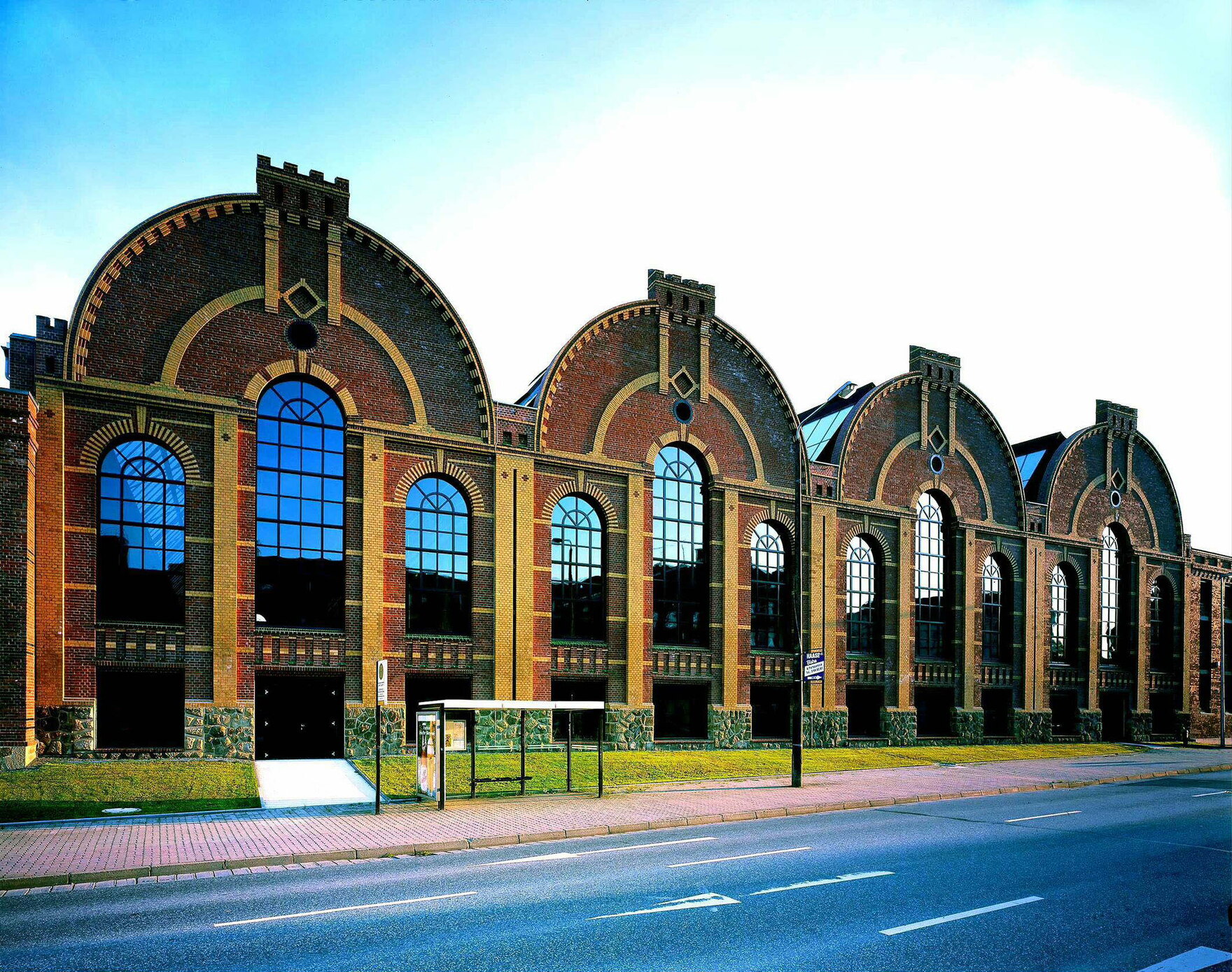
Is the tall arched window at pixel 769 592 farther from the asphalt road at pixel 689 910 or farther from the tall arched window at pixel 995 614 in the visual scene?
the asphalt road at pixel 689 910

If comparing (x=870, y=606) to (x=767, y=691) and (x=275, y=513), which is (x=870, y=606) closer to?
(x=767, y=691)

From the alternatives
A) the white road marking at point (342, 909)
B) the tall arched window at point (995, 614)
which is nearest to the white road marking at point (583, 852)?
the white road marking at point (342, 909)

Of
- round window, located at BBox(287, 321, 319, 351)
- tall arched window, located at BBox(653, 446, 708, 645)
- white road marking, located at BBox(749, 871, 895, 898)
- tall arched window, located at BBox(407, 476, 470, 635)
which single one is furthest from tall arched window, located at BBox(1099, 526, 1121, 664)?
white road marking, located at BBox(749, 871, 895, 898)

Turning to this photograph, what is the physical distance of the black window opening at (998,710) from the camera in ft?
129

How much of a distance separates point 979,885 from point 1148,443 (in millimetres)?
41298

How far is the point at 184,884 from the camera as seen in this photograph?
38.0 feet

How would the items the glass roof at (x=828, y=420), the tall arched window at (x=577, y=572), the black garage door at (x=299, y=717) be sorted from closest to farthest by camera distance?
the black garage door at (x=299, y=717) < the tall arched window at (x=577, y=572) < the glass roof at (x=828, y=420)

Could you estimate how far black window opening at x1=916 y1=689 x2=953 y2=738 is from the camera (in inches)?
1459

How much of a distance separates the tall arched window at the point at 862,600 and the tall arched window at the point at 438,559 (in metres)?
14.9

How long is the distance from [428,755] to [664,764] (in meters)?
8.92

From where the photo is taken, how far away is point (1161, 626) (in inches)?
1876

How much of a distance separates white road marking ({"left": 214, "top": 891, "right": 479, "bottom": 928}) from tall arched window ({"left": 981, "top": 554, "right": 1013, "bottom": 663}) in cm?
3312

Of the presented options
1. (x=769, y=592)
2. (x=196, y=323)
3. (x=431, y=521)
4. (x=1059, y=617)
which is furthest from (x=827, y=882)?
(x=1059, y=617)

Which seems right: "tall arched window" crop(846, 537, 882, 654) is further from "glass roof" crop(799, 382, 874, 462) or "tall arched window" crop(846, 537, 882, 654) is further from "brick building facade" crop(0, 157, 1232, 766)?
"glass roof" crop(799, 382, 874, 462)
